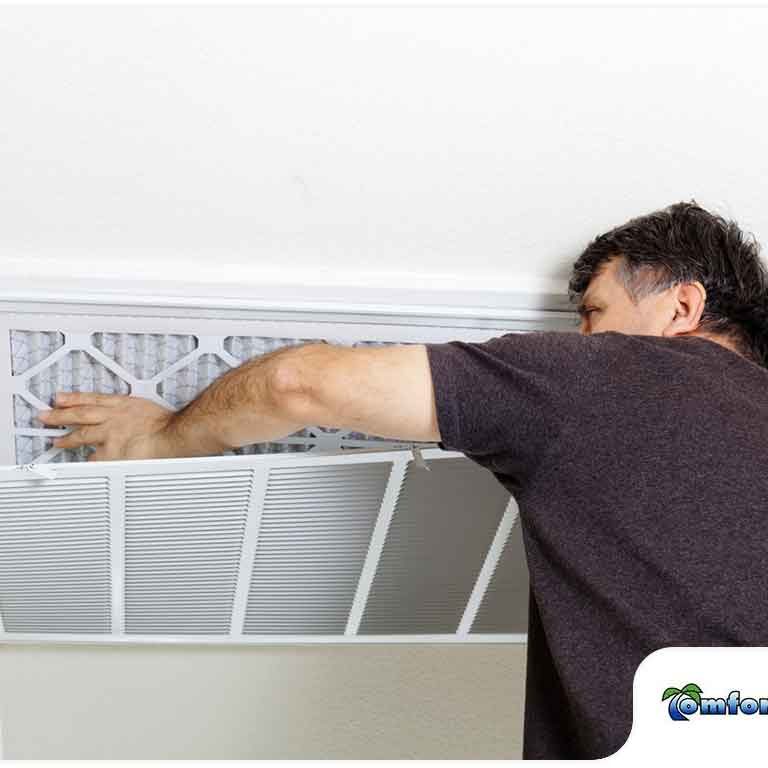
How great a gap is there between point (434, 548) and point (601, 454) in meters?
0.41

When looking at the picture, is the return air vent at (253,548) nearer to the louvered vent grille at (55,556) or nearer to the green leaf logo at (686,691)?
the louvered vent grille at (55,556)

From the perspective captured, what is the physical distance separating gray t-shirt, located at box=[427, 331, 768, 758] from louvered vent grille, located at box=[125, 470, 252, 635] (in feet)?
1.18

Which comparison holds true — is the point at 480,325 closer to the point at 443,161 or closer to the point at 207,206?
the point at 443,161

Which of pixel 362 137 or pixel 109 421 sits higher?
pixel 362 137

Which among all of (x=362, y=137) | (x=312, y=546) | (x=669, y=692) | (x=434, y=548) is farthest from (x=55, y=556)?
(x=669, y=692)

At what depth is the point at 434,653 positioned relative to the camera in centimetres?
176

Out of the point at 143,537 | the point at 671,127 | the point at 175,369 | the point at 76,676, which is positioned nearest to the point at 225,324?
the point at 175,369

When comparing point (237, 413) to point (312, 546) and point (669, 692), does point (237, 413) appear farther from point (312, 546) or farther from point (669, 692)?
point (669, 692)

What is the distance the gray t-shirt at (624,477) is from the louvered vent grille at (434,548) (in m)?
0.24

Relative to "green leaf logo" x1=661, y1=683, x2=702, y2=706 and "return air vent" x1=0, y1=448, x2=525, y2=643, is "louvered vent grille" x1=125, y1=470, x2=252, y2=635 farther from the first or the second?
"green leaf logo" x1=661, y1=683, x2=702, y2=706

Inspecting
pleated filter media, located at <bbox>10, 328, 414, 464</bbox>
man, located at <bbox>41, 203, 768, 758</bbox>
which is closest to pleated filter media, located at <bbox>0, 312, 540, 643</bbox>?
pleated filter media, located at <bbox>10, 328, 414, 464</bbox>

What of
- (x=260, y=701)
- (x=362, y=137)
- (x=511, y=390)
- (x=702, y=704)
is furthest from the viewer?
(x=260, y=701)

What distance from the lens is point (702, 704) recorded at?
870mm

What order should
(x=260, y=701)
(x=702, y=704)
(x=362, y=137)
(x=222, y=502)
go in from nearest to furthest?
(x=702, y=704), (x=362, y=137), (x=222, y=502), (x=260, y=701)
